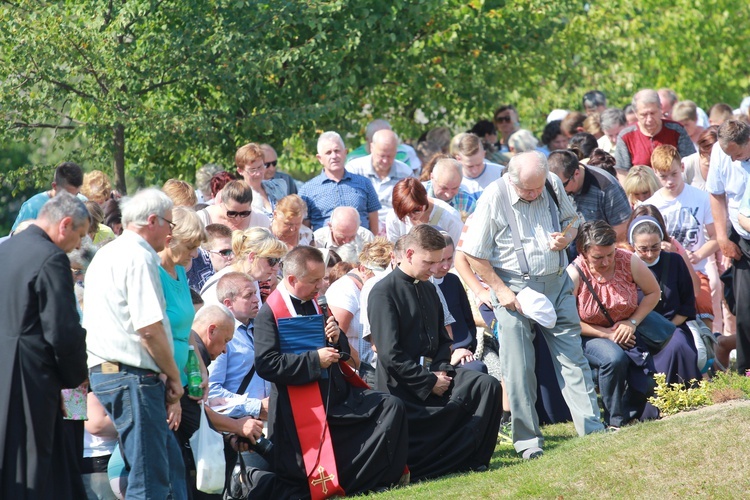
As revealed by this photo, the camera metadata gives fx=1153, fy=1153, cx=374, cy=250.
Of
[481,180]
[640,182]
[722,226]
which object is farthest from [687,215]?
[481,180]

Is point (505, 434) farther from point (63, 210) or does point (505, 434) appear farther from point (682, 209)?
point (63, 210)

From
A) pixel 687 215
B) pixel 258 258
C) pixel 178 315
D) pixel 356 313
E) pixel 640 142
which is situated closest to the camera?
pixel 178 315

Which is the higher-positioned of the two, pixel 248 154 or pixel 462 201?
pixel 248 154

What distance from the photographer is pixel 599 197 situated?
1062 centimetres

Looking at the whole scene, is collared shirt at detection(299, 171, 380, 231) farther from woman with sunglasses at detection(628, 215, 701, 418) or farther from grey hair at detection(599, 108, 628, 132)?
grey hair at detection(599, 108, 628, 132)

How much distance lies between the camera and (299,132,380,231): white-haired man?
11.9m

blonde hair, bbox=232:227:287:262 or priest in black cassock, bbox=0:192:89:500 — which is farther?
blonde hair, bbox=232:227:287:262

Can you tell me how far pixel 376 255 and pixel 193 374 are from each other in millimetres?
2750

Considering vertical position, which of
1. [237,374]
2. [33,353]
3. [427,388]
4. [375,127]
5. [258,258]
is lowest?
[427,388]

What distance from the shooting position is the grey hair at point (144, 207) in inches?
265

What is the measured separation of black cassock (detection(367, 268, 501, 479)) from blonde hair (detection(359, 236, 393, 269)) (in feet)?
2.81

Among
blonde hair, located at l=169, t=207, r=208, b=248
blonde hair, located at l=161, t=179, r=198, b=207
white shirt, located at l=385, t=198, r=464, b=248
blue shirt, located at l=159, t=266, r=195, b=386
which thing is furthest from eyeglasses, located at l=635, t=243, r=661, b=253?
blue shirt, located at l=159, t=266, r=195, b=386

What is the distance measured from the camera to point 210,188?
1215cm

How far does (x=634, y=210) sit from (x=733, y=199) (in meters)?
0.96
